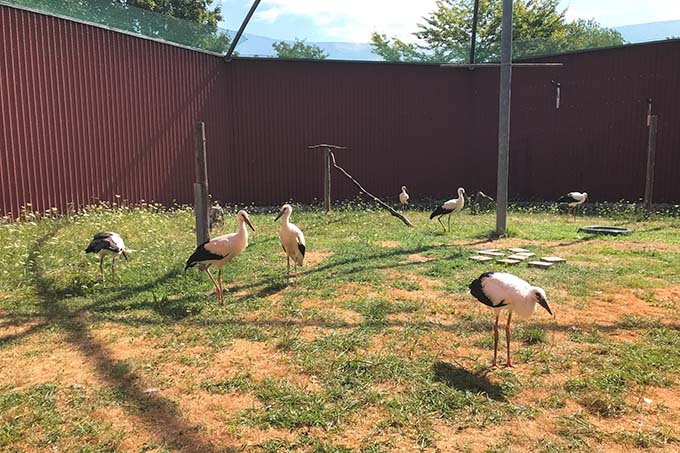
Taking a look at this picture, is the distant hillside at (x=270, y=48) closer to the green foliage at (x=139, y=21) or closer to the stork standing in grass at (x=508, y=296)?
the green foliage at (x=139, y=21)

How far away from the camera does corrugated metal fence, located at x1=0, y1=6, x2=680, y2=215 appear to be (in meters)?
10.4

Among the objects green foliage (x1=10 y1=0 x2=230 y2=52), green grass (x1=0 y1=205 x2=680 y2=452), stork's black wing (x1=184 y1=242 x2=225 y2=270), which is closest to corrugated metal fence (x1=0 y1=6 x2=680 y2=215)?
green foliage (x1=10 y1=0 x2=230 y2=52)

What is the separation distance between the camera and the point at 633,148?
563 inches

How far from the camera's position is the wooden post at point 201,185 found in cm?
702

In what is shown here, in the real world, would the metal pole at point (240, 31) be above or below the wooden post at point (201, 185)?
above

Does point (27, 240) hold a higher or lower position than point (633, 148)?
lower

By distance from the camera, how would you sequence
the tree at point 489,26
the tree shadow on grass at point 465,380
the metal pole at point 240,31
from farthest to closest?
the tree at point 489,26 → the metal pole at point 240,31 → the tree shadow on grass at point 465,380

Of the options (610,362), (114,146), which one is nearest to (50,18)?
(114,146)

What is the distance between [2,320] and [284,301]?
2.86 m

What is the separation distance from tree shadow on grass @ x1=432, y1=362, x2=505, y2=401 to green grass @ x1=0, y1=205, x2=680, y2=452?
0.6 inches

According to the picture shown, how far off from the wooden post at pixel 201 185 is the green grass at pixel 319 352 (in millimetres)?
618

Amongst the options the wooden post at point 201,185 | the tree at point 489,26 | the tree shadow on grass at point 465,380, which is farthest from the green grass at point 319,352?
the tree at point 489,26

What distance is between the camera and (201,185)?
23.0 ft

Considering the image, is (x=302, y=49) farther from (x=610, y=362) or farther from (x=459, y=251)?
(x=610, y=362)
